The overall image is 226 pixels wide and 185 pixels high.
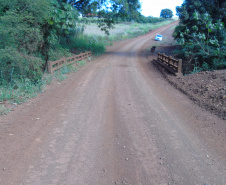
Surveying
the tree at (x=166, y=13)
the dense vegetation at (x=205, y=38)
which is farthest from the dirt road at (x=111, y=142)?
the tree at (x=166, y=13)

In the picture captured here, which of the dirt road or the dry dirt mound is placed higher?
the dry dirt mound

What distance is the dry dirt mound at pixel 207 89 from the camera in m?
8.31

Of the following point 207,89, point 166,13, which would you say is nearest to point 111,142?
point 207,89

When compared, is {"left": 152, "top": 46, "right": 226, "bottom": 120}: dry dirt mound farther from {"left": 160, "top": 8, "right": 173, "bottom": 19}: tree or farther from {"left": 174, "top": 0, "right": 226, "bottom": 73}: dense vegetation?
{"left": 160, "top": 8, "right": 173, "bottom": 19}: tree

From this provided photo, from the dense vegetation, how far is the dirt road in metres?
7.36

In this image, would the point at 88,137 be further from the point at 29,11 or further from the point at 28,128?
the point at 29,11

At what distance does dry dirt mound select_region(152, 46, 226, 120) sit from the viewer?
8308mm

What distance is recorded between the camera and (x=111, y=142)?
562cm

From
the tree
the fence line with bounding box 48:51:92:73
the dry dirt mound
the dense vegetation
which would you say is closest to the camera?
the dry dirt mound

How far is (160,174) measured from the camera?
170 inches

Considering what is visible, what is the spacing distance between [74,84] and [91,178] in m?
8.41

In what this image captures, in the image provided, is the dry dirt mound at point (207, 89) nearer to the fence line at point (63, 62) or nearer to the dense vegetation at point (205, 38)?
the dense vegetation at point (205, 38)

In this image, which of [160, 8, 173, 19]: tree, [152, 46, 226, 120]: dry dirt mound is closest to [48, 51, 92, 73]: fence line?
[152, 46, 226, 120]: dry dirt mound

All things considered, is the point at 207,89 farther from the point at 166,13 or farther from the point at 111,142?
the point at 166,13
